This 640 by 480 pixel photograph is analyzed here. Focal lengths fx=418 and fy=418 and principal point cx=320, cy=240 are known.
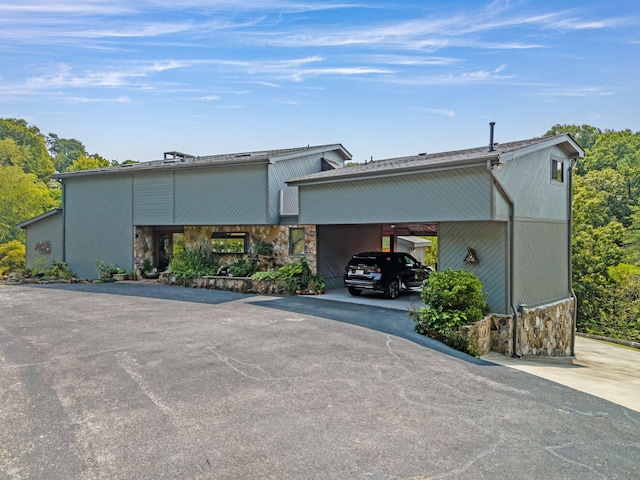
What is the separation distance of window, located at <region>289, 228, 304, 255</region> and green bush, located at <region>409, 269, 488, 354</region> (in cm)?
635

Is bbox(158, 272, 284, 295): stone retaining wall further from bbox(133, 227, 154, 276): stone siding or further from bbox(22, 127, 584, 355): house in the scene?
bbox(133, 227, 154, 276): stone siding

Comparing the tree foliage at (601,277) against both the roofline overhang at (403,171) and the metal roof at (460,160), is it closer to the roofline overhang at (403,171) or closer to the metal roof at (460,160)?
the metal roof at (460,160)

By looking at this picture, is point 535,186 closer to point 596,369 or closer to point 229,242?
point 596,369

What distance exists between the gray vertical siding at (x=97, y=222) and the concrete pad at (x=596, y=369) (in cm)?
1580

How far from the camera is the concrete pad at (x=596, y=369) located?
6926 millimetres

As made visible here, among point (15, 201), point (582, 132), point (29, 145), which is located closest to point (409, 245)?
point (15, 201)

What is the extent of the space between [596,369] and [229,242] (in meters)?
13.0

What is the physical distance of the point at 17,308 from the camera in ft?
38.1

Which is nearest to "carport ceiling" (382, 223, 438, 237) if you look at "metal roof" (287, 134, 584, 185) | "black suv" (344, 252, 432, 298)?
"black suv" (344, 252, 432, 298)

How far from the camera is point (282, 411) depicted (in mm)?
4922

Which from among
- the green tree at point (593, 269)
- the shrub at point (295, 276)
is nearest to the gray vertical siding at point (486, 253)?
the shrub at point (295, 276)

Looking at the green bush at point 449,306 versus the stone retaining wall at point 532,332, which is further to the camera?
the stone retaining wall at point 532,332

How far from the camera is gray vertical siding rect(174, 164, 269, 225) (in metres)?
15.6

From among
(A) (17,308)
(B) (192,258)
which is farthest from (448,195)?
(A) (17,308)
